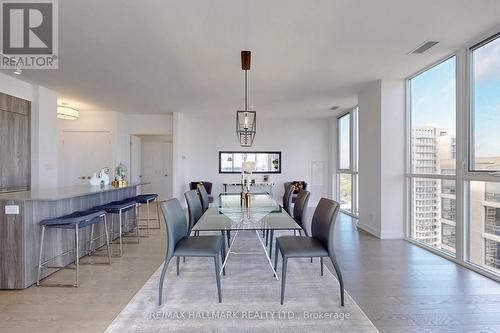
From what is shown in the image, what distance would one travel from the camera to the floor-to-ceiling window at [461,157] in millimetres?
3074

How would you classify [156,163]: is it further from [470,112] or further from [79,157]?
[470,112]

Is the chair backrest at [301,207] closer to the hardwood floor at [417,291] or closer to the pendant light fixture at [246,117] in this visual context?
the hardwood floor at [417,291]

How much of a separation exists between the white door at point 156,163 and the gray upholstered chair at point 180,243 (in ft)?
21.1

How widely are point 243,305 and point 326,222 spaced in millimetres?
1053

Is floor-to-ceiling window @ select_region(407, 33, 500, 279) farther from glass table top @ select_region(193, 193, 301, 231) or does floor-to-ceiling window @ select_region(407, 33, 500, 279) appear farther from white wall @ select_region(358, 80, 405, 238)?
glass table top @ select_region(193, 193, 301, 231)

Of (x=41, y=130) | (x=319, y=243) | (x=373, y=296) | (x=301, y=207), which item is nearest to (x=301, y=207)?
(x=301, y=207)

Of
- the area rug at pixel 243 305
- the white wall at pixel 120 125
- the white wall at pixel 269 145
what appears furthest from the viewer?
the white wall at pixel 269 145

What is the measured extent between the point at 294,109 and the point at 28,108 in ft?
18.4

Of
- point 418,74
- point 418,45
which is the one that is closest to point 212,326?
point 418,45

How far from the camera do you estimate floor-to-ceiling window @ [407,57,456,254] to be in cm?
371

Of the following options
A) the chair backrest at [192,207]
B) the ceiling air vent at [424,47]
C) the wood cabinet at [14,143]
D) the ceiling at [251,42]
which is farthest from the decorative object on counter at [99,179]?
the ceiling air vent at [424,47]

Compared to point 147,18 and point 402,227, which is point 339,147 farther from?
point 147,18

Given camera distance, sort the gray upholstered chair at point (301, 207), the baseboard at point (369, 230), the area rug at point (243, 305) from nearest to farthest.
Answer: the area rug at point (243, 305), the gray upholstered chair at point (301, 207), the baseboard at point (369, 230)

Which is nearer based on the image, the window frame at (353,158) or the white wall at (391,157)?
the white wall at (391,157)
